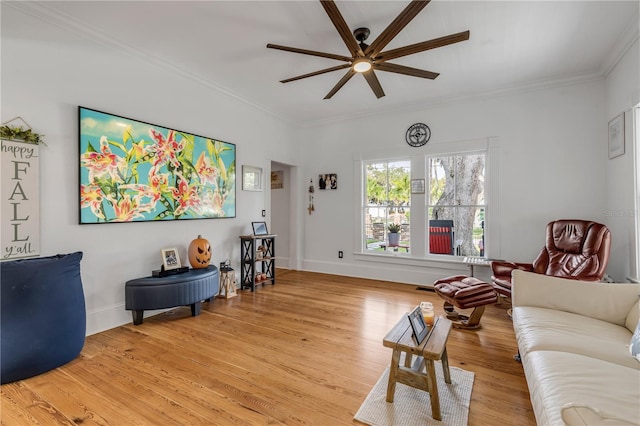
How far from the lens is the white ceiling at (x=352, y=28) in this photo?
2457 mm

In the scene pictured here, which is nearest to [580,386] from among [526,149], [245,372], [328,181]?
[245,372]

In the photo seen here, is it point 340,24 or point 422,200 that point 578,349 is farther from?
point 422,200

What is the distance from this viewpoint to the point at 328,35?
2.84 meters

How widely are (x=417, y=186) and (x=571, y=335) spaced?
323cm

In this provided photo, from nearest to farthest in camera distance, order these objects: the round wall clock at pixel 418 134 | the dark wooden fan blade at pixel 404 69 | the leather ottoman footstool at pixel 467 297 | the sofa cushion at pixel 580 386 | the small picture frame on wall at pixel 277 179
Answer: the sofa cushion at pixel 580 386, the dark wooden fan blade at pixel 404 69, the leather ottoman footstool at pixel 467 297, the round wall clock at pixel 418 134, the small picture frame on wall at pixel 277 179

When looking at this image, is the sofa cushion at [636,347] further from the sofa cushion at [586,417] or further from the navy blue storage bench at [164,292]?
the navy blue storage bench at [164,292]

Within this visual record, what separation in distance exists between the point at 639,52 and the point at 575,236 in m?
1.83

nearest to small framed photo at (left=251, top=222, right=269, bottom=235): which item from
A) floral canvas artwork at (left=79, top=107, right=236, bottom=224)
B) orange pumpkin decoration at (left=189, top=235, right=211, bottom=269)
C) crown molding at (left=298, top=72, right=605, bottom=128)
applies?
floral canvas artwork at (left=79, top=107, right=236, bottom=224)

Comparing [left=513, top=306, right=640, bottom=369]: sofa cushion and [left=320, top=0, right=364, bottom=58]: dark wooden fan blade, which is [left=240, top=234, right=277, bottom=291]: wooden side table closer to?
[left=320, top=0, right=364, bottom=58]: dark wooden fan blade

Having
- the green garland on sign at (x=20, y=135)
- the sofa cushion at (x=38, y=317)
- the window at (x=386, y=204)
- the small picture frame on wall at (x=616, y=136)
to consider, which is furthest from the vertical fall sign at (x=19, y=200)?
the small picture frame on wall at (x=616, y=136)

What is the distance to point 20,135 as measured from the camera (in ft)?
7.60

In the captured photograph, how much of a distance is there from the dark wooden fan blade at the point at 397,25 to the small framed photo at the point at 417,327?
196cm

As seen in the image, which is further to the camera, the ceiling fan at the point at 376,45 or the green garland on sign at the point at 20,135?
the green garland on sign at the point at 20,135

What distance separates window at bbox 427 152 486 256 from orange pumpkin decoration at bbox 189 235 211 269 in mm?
3387
